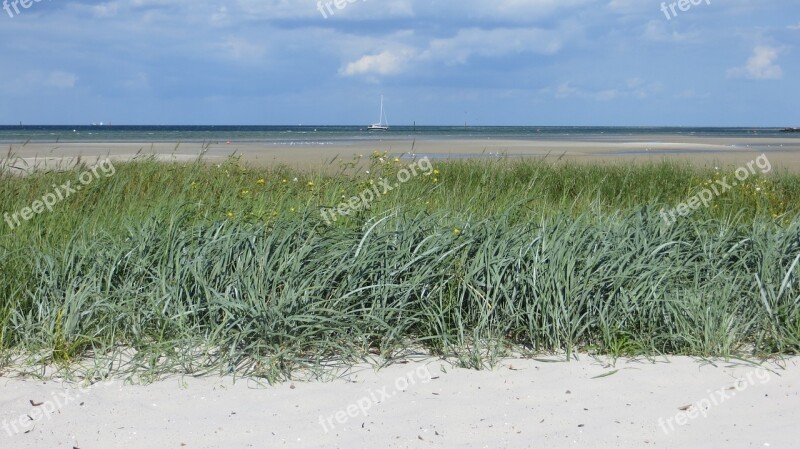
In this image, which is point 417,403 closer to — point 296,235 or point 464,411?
point 464,411

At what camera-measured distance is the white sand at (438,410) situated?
330cm

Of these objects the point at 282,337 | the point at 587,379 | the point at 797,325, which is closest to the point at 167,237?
the point at 282,337

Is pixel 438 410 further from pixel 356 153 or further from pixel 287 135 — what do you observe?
pixel 287 135

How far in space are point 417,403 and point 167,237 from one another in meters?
1.97

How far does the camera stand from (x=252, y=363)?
404 cm

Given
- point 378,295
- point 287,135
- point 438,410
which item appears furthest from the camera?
point 287,135

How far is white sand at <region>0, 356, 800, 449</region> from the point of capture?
3297mm

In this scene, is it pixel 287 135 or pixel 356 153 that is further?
pixel 287 135

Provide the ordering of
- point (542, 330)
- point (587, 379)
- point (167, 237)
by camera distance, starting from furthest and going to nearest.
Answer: point (167, 237) → point (542, 330) → point (587, 379)

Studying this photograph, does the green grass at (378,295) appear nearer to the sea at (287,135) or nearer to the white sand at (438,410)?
the white sand at (438,410)

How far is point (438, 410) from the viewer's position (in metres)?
3.56

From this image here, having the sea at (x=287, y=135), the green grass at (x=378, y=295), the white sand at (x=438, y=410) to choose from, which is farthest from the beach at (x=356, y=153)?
the white sand at (x=438, y=410)

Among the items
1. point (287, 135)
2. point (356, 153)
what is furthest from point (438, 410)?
point (287, 135)

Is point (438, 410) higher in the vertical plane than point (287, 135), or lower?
lower
